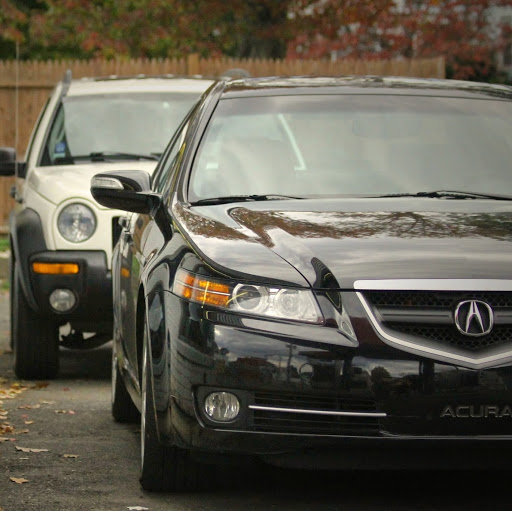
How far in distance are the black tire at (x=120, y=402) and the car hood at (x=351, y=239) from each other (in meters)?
1.61

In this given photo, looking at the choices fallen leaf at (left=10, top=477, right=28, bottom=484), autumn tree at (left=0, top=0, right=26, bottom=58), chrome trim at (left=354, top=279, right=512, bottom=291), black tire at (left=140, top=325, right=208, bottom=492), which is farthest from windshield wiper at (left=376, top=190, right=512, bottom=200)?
autumn tree at (left=0, top=0, right=26, bottom=58)

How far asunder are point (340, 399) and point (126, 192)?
5.72 ft

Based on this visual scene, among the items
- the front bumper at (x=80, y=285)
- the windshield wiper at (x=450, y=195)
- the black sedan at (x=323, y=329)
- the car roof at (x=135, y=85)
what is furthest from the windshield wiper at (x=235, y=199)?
the car roof at (x=135, y=85)

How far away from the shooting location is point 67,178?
8891 millimetres

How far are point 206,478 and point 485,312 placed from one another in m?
1.30

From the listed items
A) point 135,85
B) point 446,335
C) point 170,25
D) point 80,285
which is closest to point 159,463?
point 446,335

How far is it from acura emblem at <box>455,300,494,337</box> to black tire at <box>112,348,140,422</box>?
8.72 ft

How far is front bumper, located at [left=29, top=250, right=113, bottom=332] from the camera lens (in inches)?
332

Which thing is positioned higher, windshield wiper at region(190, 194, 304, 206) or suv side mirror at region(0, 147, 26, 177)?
windshield wiper at region(190, 194, 304, 206)

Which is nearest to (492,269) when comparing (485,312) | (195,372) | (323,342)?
(485,312)

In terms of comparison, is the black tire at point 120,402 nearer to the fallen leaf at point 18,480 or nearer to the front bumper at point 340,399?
the fallen leaf at point 18,480

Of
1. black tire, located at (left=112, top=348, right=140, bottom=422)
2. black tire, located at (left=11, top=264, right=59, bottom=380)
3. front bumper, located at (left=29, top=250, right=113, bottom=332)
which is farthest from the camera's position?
black tire, located at (left=11, top=264, right=59, bottom=380)

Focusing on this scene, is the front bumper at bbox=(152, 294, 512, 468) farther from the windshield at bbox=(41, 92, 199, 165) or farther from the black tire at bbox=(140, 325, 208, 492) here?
the windshield at bbox=(41, 92, 199, 165)

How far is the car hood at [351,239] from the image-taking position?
499 centimetres
